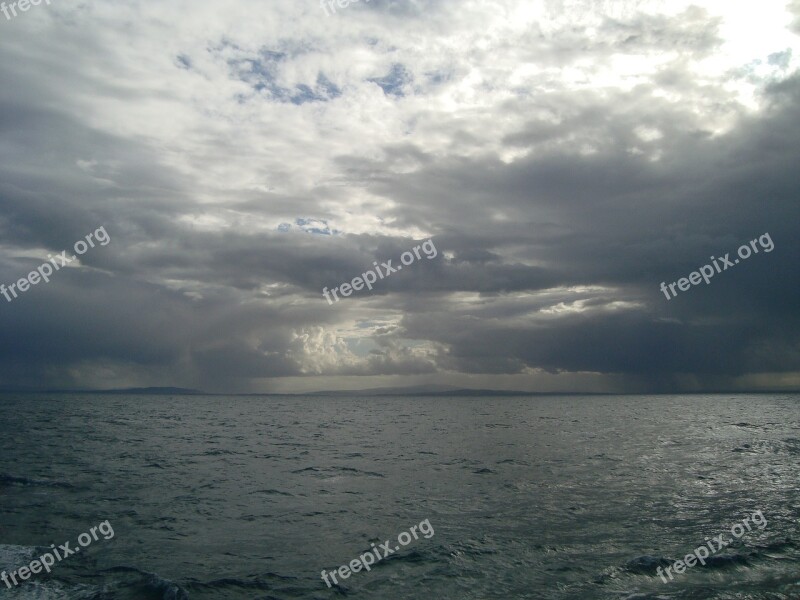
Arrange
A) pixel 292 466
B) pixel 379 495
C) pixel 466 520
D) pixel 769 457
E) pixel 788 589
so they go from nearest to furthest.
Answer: pixel 788 589 → pixel 466 520 → pixel 379 495 → pixel 292 466 → pixel 769 457

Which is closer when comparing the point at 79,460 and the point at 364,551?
the point at 364,551

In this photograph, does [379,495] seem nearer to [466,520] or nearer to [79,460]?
[466,520]

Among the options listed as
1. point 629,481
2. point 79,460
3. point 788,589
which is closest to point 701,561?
point 788,589

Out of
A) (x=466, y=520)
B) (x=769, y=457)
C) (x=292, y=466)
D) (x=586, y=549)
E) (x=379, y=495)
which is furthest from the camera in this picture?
(x=769, y=457)

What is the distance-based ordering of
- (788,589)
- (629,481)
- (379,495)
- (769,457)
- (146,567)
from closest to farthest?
(788,589) → (146,567) → (379,495) → (629,481) → (769,457)

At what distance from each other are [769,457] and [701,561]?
1173 inches

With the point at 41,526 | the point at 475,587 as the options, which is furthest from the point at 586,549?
the point at 41,526

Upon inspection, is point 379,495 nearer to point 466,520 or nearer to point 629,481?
point 466,520

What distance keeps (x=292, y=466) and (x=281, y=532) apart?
1665 cm

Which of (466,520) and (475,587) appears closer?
(475,587)

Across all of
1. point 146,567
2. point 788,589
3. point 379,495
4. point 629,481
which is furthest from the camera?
point 629,481

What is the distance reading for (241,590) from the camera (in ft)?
46.1

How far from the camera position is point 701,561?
15.8 m

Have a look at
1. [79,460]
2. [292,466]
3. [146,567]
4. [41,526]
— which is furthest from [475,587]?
[79,460]
